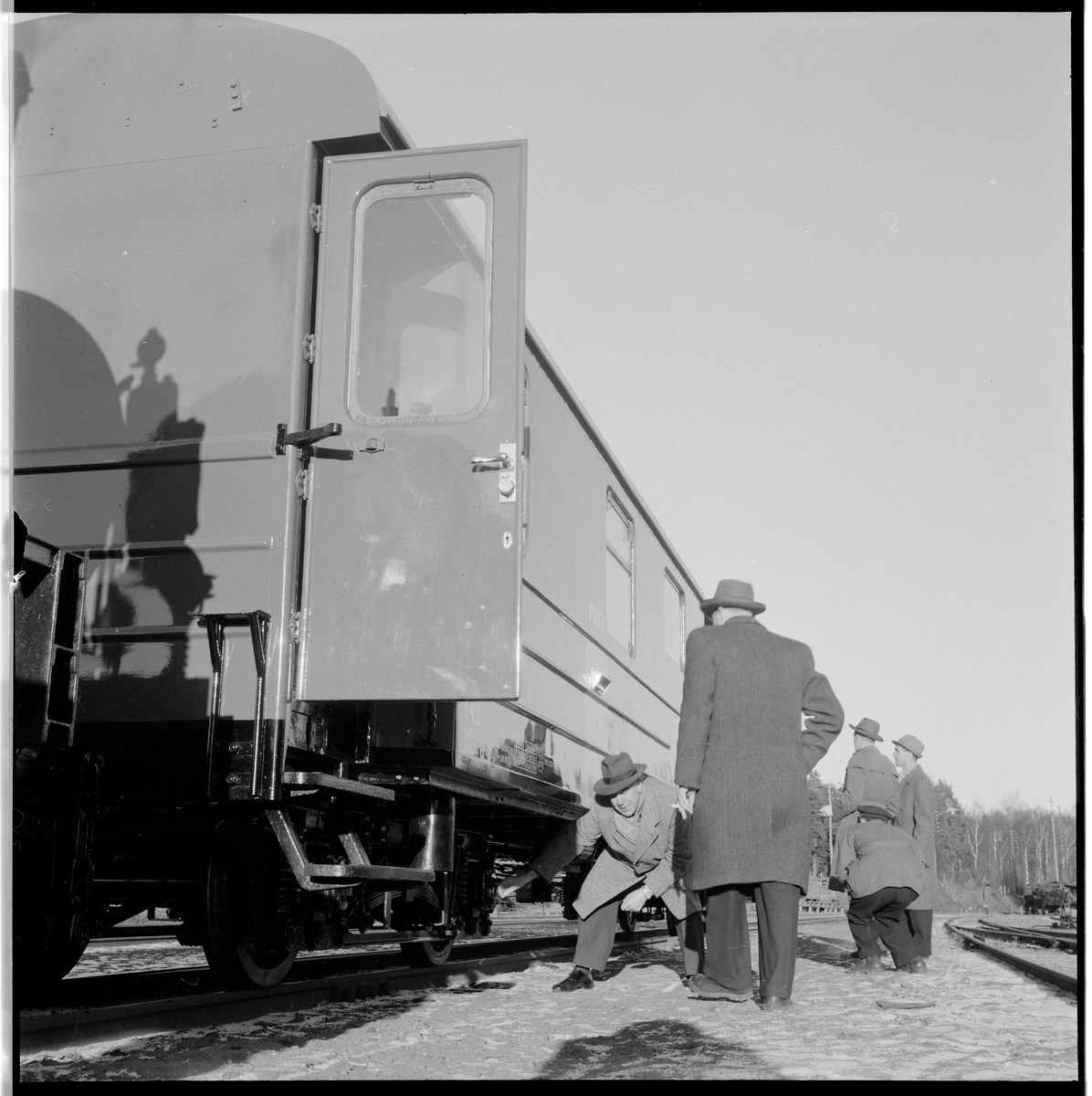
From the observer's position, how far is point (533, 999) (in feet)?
17.2

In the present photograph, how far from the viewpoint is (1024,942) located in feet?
36.4

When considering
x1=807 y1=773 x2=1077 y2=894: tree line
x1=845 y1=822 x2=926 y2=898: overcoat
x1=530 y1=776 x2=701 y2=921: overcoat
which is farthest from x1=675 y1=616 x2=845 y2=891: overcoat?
x1=807 y1=773 x2=1077 y2=894: tree line

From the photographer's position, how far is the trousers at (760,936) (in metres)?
4.72

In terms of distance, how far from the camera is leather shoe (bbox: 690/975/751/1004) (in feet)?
16.3

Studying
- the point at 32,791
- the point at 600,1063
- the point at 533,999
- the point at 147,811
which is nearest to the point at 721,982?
the point at 533,999

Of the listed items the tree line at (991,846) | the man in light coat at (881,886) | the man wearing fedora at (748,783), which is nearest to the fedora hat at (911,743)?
the man in light coat at (881,886)

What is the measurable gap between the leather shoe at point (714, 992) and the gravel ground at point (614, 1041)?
6 cm

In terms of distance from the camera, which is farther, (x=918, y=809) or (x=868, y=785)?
(x=918, y=809)

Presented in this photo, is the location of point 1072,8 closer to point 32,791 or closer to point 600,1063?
point 600,1063

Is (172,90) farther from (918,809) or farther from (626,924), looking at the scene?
(626,924)

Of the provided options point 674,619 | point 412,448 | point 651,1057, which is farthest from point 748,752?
point 674,619

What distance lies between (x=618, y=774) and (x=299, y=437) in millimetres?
2163

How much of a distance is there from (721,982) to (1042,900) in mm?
23355

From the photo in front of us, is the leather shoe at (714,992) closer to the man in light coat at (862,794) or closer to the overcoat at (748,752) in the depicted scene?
the overcoat at (748,752)
